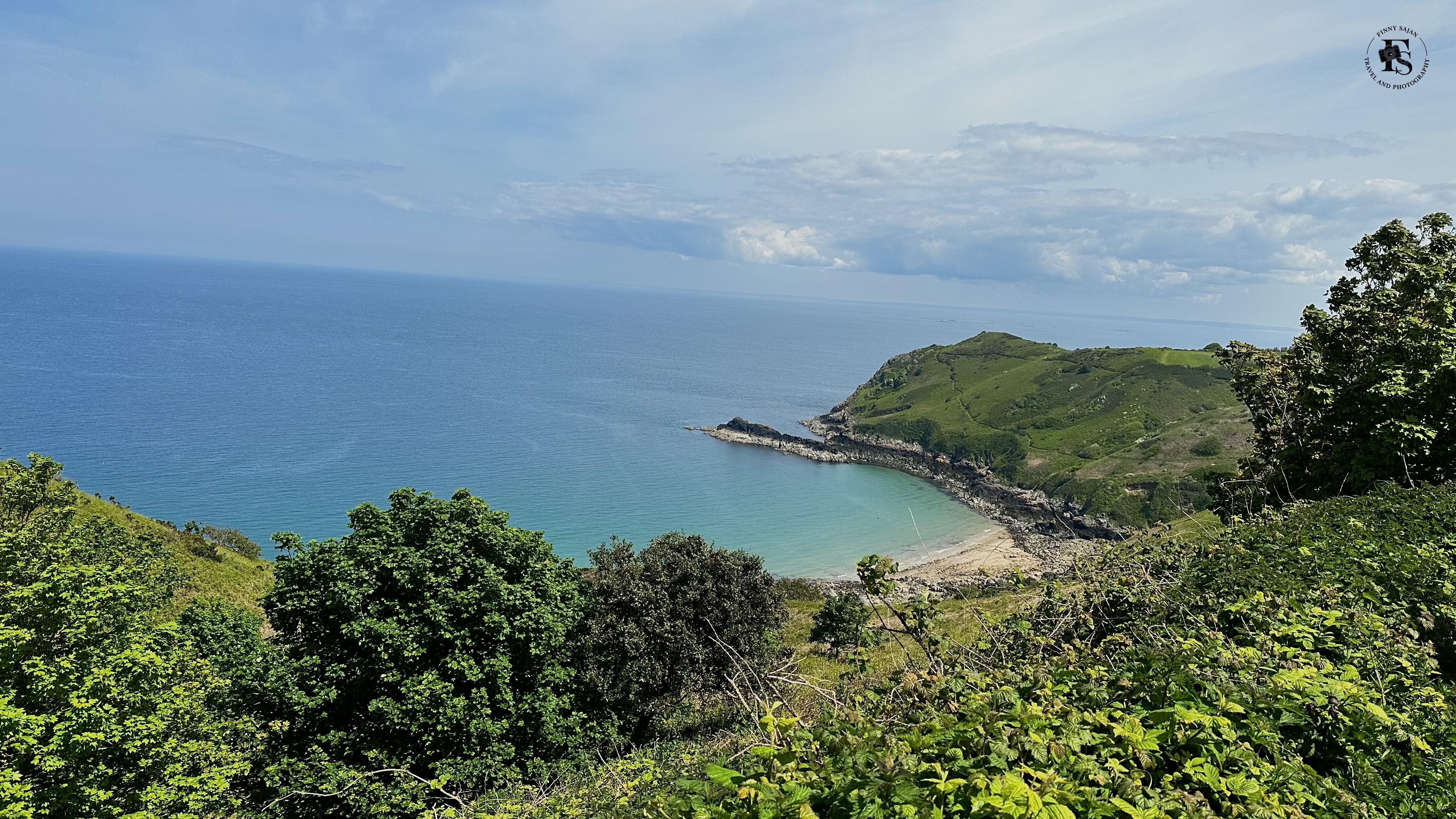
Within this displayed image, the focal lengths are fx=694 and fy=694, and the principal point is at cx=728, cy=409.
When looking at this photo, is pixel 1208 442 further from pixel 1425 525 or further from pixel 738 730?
pixel 738 730

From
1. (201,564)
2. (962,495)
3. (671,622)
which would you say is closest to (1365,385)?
(671,622)

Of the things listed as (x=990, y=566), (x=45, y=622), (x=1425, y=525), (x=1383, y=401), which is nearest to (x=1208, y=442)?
(x=990, y=566)

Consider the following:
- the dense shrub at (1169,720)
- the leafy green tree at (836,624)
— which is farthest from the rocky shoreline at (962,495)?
the dense shrub at (1169,720)

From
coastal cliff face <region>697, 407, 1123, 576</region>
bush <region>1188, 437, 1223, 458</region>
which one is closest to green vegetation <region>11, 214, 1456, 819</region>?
coastal cliff face <region>697, 407, 1123, 576</region>

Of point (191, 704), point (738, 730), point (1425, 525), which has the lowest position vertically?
point (191, 704)

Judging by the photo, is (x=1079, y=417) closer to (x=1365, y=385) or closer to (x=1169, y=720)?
(x=1365, y=385)

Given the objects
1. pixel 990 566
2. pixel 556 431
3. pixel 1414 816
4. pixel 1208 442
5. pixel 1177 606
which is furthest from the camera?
pixel 556 431

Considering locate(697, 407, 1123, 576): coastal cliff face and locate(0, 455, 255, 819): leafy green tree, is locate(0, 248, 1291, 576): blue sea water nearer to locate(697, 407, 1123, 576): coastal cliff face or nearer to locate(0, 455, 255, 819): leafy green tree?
locate(697, 407, 1123, 576): coastal cliff face
